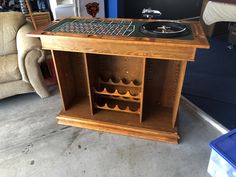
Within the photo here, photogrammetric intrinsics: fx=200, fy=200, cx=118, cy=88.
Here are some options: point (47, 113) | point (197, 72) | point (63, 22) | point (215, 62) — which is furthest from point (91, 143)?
point (215, 62)

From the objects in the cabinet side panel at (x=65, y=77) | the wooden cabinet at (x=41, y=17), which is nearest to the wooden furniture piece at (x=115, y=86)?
the cabinet side panel at (x=65, y=77)

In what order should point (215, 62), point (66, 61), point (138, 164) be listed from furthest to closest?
point (215, 62)
point (66, 61)
point (138, 164)

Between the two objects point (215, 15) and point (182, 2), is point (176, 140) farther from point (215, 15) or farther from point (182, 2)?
point (182, 2)

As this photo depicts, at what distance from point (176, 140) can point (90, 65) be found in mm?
869

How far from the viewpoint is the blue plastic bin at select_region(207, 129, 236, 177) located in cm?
114

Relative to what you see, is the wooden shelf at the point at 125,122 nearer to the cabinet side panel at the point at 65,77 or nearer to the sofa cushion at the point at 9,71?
the cabinet side panel at the point at 65,77

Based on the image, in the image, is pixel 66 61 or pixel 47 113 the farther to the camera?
pixel 47 113

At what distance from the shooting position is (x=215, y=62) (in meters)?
2.62

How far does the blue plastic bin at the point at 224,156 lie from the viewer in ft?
3.73

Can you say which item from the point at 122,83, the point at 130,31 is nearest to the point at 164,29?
the point at 130,31

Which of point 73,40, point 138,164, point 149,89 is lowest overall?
point 138,164

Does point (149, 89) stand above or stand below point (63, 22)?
below

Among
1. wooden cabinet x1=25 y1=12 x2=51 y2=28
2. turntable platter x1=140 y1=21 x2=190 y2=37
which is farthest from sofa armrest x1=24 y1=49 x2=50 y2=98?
wooden cabinet x1=25 y1=12 x2=51 y2=28

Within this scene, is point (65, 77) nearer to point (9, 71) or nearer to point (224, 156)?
point (9, 71)
